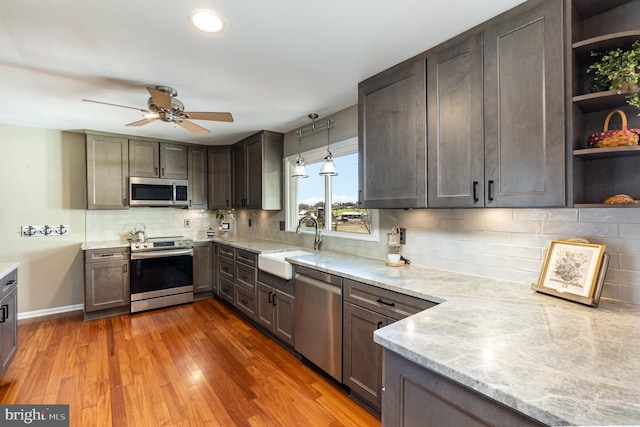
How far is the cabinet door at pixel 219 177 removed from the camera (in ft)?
14.9

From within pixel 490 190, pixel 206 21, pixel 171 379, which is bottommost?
pixel 171 379

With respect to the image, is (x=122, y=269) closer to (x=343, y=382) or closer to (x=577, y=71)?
(x=343, y=382)

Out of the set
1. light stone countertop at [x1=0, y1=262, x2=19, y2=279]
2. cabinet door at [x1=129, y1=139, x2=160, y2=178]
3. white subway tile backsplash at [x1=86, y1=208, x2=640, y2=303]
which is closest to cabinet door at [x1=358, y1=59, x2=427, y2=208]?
white subway tile backsplash at [x1=86, y1=208, x2=640, y2=303]

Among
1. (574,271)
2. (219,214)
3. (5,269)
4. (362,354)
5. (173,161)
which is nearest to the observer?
(574,271)

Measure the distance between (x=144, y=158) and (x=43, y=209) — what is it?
1.34 metres

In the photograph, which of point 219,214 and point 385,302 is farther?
point 219,214

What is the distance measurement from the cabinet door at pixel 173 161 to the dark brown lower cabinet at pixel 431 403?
4.09m

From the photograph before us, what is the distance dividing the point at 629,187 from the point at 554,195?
1.24ft

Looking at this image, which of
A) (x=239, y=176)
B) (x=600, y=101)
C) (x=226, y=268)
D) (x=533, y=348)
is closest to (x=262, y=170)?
(x=239, y=176)

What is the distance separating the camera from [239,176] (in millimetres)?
4289

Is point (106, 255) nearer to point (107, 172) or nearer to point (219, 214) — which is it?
point (107, 172)

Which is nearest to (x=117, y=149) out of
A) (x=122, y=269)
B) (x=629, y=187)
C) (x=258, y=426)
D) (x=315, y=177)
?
(x=122, y=269)

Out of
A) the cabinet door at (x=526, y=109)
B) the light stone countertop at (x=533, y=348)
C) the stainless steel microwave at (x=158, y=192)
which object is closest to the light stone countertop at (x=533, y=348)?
the light stone countertop at (x=533, y=348)

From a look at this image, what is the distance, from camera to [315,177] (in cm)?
347
